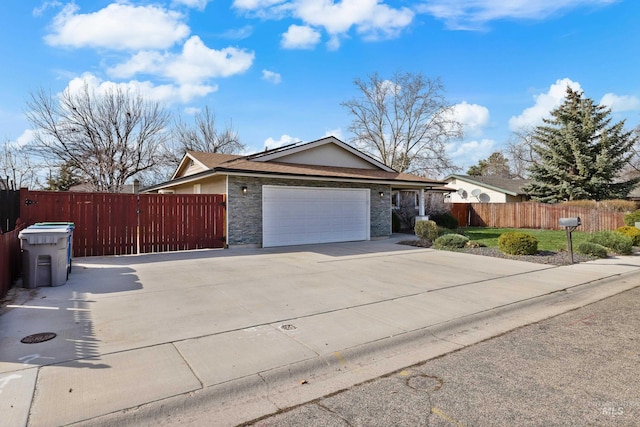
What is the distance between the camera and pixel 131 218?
10547mm

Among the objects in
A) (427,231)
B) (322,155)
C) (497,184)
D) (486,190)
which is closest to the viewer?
(427,231)

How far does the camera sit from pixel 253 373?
3.29 m

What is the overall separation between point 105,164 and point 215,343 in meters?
23.5

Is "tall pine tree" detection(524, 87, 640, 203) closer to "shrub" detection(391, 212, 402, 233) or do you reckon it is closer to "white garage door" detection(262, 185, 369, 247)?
"shrub" detection(391, 212, 402, 233)

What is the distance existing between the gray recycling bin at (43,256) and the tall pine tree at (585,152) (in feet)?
89.5

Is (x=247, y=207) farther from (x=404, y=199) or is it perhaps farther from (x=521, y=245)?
(x=404, y=199)

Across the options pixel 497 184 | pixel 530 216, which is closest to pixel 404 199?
pixel 530 216

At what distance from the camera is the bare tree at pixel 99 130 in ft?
70.1

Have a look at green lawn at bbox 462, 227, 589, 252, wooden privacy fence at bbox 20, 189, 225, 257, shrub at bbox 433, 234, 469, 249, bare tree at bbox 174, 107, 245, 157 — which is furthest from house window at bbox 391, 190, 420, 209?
bare tree at bbox 174, 107, 245, 157

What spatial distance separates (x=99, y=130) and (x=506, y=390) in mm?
26294

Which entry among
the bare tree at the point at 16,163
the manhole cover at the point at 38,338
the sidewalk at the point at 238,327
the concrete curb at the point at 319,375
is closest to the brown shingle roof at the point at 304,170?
the sidewalk at the point at 238,327

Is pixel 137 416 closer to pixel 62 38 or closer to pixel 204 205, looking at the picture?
pixel 204 205

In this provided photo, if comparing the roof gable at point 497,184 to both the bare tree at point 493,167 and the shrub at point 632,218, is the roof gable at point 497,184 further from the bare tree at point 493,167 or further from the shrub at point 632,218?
the bare tree at point 493,167

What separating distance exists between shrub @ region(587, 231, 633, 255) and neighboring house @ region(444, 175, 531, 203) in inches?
706
